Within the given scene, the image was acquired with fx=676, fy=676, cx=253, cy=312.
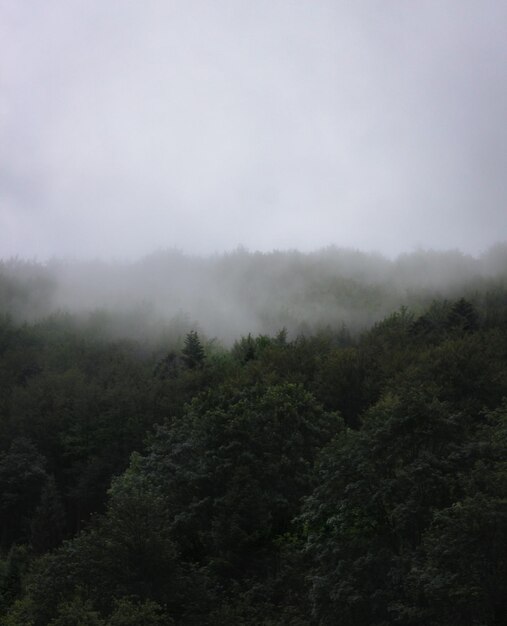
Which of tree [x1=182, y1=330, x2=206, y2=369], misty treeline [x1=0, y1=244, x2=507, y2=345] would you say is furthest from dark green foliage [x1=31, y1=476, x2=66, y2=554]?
misty treeline [x1=0, y1=244, x2=507, y2=345]

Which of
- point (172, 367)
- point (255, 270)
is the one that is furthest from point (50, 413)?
point (255, 270)

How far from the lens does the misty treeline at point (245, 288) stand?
133m

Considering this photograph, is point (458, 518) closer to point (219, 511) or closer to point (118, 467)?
point (219, 511)

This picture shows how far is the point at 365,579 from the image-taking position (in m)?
18.5

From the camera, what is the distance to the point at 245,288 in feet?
531

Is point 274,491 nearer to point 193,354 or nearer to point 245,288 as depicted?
point 193,354

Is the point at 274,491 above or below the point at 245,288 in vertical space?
below

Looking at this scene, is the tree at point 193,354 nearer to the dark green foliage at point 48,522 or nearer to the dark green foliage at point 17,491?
the dark green foliage at point 17,491

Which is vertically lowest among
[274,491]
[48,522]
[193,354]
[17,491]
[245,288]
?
[48,522]

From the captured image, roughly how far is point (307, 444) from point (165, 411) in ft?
85.3

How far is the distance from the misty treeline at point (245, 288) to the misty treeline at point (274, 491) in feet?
185

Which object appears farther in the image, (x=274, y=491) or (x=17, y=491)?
(x=17, y=491)

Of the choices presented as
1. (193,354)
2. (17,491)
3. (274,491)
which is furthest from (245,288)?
(274,491)

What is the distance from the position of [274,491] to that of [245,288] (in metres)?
133
